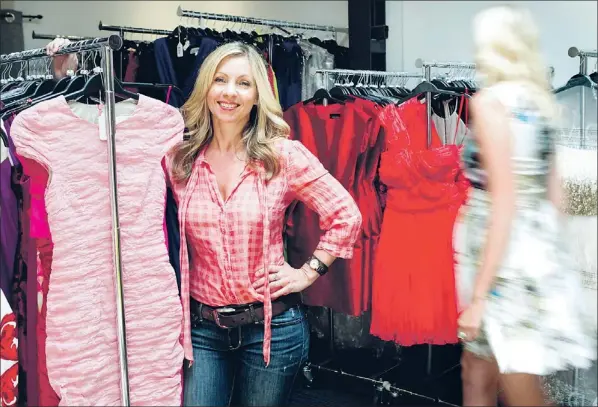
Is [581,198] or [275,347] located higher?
[581,198]

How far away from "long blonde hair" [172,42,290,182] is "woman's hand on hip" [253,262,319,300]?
0.25 meters

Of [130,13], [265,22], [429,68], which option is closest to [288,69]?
[265,22]

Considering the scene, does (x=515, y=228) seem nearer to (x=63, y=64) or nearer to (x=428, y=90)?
(x=428, y=90)

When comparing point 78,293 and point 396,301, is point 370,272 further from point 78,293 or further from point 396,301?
point 78,293

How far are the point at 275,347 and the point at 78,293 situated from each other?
52 centimetres

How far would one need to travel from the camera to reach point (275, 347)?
1.87m

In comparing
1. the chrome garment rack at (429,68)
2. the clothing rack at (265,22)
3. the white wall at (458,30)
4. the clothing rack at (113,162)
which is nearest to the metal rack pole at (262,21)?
the clothing rack at (265,22)

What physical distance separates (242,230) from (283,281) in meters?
0.18

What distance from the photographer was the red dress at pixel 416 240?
2496mm

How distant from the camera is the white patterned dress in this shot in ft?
5.07

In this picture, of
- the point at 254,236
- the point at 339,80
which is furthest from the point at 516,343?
the point at 339,80

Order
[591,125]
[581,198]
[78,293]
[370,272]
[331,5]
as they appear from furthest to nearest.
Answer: [331,5] → [370,272] → [591,125] → [581,198] → [78,293]

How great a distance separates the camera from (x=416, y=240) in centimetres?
256

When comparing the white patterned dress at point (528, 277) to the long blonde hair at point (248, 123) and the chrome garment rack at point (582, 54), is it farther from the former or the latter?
the chrome garment rack at point (582, 54)
